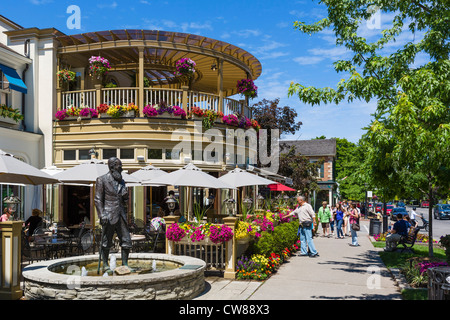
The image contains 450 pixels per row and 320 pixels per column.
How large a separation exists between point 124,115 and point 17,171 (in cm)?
871

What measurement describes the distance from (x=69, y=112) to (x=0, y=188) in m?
3.88

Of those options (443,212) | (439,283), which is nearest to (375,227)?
(439,283)

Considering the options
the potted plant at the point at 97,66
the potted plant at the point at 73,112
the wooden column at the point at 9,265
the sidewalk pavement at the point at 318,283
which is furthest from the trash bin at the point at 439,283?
the potted plant at the point at 73,112

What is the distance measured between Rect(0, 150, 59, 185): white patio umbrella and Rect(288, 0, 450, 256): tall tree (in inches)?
236

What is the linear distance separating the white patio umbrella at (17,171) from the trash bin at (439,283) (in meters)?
7.56

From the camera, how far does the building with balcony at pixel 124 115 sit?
17.1 meters

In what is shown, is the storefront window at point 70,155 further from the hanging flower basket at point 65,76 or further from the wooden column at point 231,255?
the wooden column at point 231,255

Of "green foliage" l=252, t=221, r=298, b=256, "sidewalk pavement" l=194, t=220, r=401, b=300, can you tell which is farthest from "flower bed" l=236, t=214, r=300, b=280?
"sidewalk pavement" l=194, t=220, r=401, b=300

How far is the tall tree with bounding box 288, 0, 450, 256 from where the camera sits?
25.0ft

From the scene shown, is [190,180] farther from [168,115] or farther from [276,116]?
[276,116]

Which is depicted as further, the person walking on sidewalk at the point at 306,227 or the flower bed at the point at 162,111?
the flower bed at the point at 162,111

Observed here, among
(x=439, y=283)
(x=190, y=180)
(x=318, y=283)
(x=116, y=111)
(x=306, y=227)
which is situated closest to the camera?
(x=439, y=283)

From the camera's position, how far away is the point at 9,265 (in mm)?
7758
